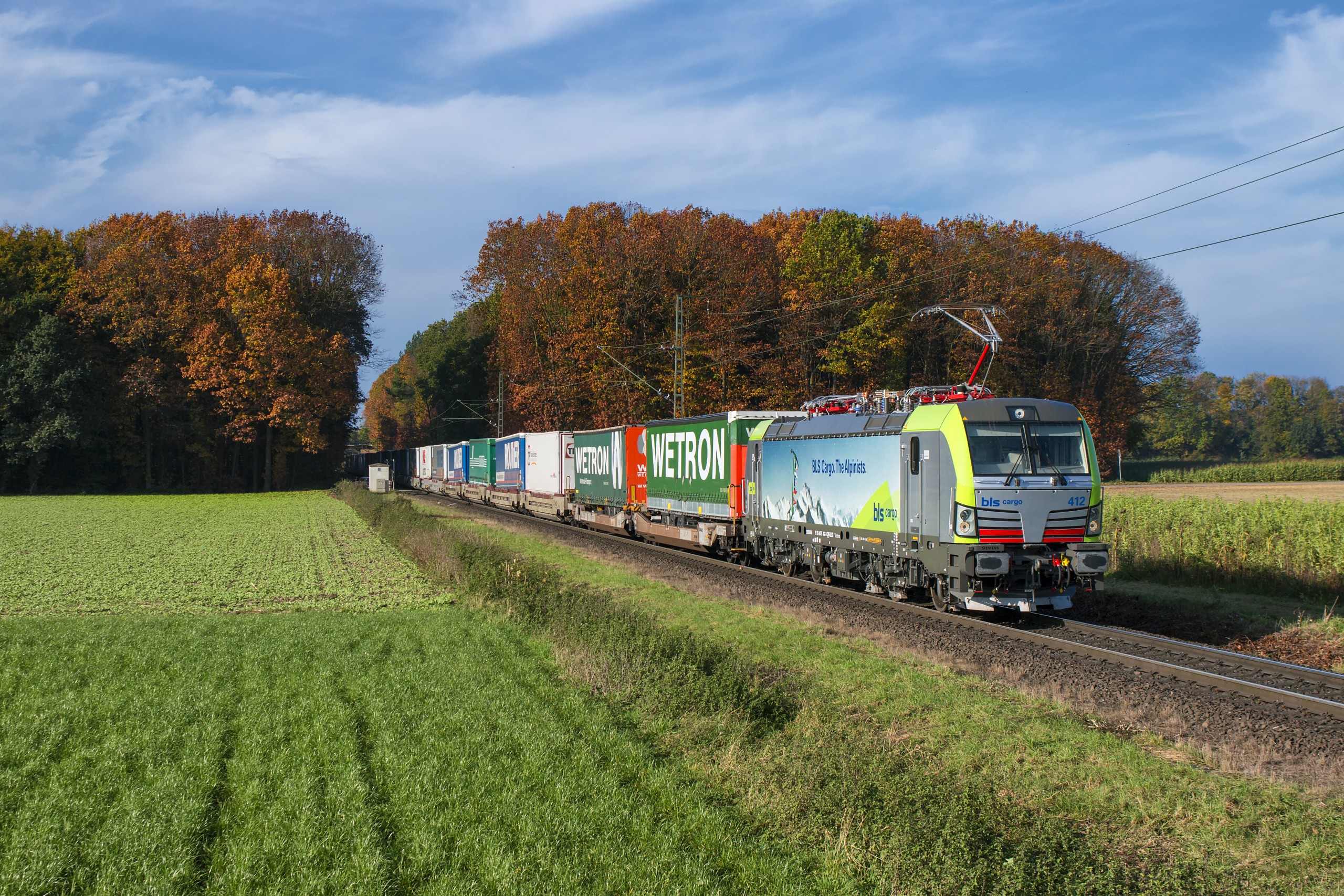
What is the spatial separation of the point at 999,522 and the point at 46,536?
30436 mm

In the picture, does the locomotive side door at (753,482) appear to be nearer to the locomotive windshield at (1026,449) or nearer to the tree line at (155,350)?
the locomotive windshield at (1026,449)

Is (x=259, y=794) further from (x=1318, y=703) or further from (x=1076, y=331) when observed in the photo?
(x=1076, y=331)

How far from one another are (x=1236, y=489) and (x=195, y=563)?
50355mm

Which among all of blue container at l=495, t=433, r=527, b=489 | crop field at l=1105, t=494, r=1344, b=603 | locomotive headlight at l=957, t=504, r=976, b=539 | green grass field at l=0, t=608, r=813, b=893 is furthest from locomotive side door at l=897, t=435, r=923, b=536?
blue container at l=495, t=433, r=527, b=489

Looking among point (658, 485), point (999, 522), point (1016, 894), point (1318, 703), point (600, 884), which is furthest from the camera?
point (658, 485)

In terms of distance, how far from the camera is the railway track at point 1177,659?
9.44 meters

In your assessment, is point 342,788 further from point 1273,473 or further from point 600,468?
point 1273,473

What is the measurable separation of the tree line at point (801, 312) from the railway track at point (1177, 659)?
30848 mm

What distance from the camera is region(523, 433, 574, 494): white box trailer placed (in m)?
35.2

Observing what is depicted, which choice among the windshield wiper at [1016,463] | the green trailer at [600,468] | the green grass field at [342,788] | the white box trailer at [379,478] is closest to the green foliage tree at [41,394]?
the white box trailer at [379,478]

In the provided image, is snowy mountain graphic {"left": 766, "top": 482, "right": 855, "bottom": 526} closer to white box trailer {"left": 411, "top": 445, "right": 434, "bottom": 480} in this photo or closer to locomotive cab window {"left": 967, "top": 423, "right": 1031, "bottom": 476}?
locomotive cab window {"left": 967, "top": 423, "right": 1031, "bottom": 476}

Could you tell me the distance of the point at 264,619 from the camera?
15.1 meters

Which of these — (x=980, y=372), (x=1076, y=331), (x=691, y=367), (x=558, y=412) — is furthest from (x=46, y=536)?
(x=1076, y=331)

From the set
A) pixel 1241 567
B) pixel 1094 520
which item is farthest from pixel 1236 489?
pixel 1094 520
